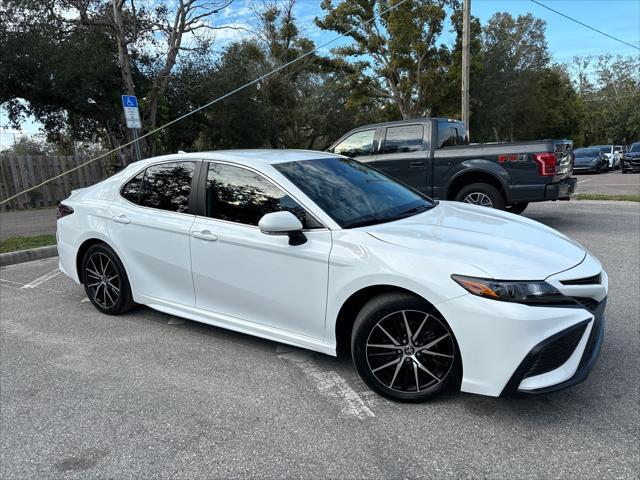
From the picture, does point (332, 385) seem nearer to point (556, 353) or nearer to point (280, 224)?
point (280, 224)

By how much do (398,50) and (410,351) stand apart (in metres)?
25.5

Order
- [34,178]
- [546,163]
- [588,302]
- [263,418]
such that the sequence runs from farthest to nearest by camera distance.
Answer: [34,178], [546,163], [263,418], [588,302]

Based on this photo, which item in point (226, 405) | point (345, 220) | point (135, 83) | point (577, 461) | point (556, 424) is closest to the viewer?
point (577, 461)

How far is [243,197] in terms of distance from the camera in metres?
3.61

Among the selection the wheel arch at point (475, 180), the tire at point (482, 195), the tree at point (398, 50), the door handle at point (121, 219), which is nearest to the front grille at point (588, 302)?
the door handle at point (121, 219)

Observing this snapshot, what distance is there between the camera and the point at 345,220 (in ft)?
10.6

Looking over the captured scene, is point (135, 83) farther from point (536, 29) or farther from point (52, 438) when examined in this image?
point (536, 29)

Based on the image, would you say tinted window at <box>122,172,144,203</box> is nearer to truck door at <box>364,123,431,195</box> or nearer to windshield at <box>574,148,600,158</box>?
truck door at <box>364,123,431,195</box>

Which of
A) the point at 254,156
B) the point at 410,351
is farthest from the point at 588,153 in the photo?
the point at 410,351

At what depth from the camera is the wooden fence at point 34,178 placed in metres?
15.5

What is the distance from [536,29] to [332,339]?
179 ft

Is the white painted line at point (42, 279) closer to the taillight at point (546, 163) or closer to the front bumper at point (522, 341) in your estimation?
the front bumper at point (522, 341)

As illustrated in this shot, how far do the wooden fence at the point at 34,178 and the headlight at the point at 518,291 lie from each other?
54.3 feet

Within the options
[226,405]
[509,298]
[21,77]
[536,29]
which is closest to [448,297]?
[509,298]
